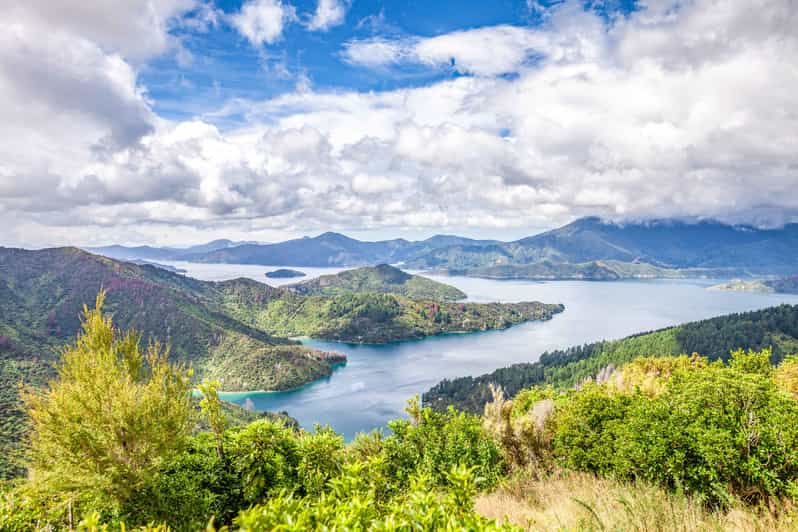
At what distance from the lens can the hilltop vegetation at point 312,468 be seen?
535 centimetres

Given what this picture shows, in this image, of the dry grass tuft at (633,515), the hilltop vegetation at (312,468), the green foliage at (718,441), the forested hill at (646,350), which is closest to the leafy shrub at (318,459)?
the hilltop vegetation at (312,468)

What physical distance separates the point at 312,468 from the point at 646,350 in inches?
4524


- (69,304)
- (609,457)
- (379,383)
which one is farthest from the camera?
(69,304)

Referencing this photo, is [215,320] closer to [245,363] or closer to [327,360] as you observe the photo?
[245,363]

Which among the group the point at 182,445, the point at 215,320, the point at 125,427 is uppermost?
the point at 125,427

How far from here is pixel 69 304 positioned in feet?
595

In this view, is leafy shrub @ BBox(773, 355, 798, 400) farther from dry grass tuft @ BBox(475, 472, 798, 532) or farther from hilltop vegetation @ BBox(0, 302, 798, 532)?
dry grass tuft @ BBox(475, 472, 798, 532)

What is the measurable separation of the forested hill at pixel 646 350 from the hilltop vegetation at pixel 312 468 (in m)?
86.7

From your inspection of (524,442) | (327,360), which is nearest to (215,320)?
(327,360)

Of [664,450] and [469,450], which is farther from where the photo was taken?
[469,450]

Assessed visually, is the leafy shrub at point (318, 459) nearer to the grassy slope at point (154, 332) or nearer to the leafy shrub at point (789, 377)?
the leafy shrub at point (789, 377)

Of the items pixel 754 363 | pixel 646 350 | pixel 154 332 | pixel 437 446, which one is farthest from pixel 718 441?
pixel 154 332

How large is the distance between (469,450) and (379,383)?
109 m

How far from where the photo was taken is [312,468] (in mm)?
11070
